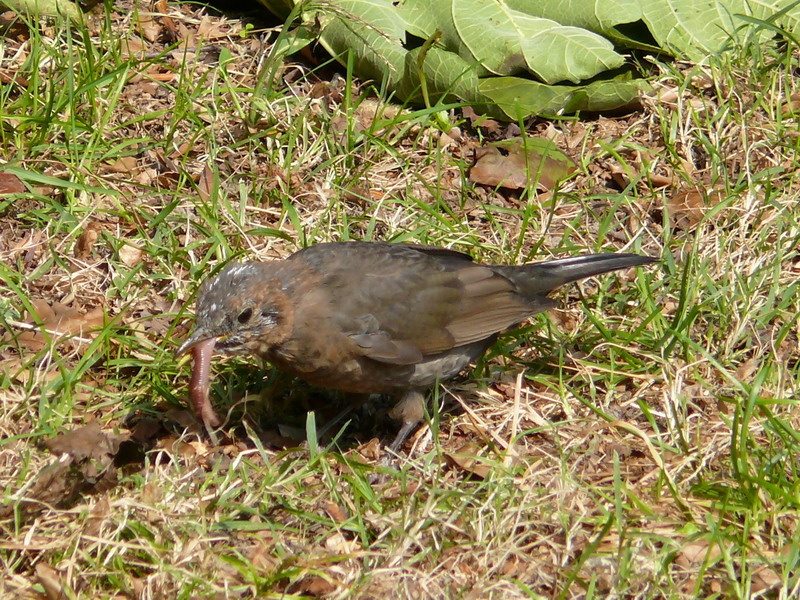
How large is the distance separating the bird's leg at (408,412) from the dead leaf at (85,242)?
72.0 inches

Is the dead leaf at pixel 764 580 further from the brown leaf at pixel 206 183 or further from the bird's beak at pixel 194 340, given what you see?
the brown leaf at pixel 206 183

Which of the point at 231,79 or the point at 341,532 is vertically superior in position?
the point at 231,79

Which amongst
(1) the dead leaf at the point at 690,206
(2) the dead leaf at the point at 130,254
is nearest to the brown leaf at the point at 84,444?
(2) the dead leaf at the point at 130,254

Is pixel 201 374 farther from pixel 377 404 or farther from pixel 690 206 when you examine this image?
pixel 690 206

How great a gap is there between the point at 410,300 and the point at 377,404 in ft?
2.43

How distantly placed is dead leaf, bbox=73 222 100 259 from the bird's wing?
136 cm

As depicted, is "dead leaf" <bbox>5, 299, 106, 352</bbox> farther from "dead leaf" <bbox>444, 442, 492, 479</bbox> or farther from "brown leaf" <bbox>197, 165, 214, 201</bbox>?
"dead leaf" <bbox>444, 442, 492, 479</bbox>

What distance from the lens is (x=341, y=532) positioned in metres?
4.14

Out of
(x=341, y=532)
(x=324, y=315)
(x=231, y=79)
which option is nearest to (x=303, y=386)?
(x=324, y=315)

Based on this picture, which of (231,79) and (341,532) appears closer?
(341,532)

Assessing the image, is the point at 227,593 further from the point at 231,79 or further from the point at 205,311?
the point at 231,79

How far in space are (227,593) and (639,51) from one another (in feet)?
14.6

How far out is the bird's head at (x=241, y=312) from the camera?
14.3 feet

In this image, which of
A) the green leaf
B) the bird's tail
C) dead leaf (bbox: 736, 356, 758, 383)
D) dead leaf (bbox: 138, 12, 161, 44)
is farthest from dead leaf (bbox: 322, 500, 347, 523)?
dead leaf (bbox: 138, 12, 161, 44)
